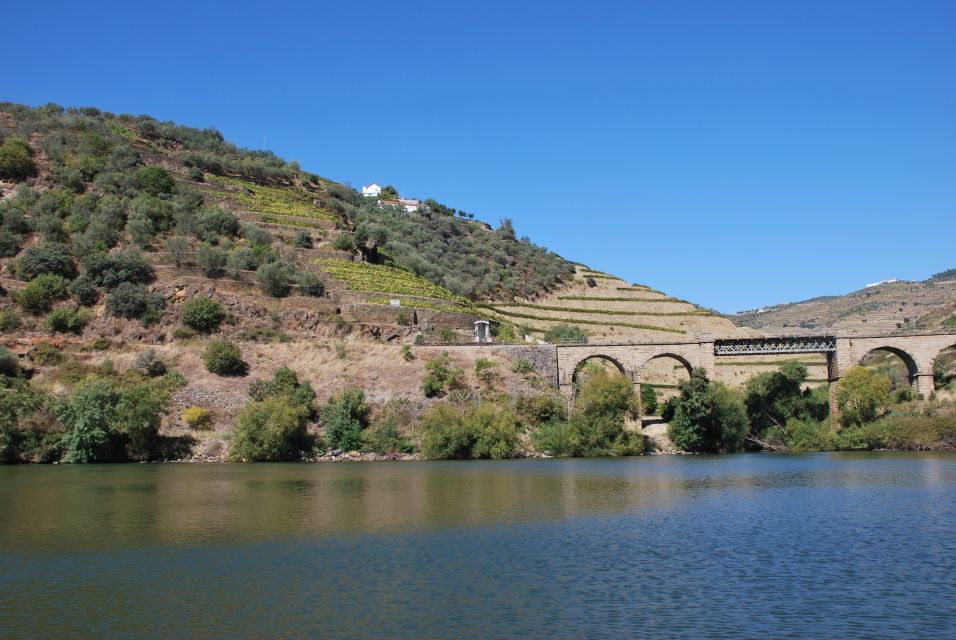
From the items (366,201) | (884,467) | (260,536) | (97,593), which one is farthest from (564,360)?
(366,201)

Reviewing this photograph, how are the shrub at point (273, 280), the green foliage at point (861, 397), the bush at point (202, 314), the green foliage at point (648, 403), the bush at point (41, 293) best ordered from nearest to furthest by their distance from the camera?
the green foliage at point (861, 397), the bush at point (41, 293), the bush at point (202, 314), the shrub at point (273, 280), the green foliage at point (648, 403)

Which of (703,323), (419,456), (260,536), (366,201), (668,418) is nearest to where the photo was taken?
(260,536)

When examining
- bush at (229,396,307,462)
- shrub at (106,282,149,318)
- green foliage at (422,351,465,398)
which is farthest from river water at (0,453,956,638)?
shrub at (106,282,149,318)

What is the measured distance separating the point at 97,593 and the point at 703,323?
7687 centimetres

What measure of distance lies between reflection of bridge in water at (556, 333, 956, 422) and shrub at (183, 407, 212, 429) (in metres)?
23.5

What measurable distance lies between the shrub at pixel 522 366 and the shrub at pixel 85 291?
29.7 metres

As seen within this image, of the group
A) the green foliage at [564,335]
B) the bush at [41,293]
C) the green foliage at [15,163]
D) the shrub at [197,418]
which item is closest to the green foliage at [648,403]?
the green foliage at [564,335]

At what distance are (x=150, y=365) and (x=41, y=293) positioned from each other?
1135 cm

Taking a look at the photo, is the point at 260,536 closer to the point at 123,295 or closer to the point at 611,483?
the point at 611,483

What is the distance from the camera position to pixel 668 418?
56094mm

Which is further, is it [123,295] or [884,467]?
[123,295]

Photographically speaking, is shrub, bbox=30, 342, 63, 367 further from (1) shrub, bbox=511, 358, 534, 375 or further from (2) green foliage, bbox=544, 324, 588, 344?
(2) green foliage, bbox=544, 324, 588, 344

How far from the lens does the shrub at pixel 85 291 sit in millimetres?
57500

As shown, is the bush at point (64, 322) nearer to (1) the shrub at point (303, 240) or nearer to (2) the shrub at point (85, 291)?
(2) the shrub at point (85, 291)
